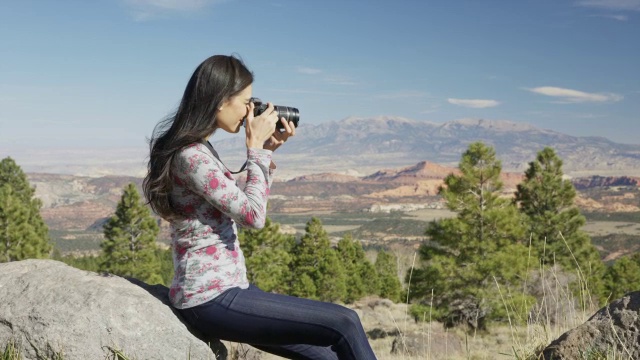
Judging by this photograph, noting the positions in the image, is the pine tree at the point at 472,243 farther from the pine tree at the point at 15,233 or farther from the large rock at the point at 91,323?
the pine tree at the point at 15,233

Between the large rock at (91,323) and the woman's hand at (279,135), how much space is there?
109 centimetres

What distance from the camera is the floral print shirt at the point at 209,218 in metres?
2.78

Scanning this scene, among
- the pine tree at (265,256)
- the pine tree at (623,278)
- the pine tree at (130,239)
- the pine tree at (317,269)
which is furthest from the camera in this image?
the pine tree at (317,269)

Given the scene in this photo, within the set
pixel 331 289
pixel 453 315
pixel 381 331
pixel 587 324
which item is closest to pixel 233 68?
pixel 587 324

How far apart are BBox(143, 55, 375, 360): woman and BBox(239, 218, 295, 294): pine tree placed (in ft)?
91.0

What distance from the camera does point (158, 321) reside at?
3098 millimetres

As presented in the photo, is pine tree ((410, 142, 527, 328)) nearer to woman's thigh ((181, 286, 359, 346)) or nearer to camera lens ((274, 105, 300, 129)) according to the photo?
camera lens ((274, 105, 300, 129))

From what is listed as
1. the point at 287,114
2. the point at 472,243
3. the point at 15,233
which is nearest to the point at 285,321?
the point at 287,114

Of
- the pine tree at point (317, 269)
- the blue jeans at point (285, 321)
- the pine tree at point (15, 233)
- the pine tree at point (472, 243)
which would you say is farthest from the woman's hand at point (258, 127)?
the pine tree at point (15, 233)

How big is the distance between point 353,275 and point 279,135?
35.6 meters

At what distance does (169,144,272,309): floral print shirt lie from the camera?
278 cm

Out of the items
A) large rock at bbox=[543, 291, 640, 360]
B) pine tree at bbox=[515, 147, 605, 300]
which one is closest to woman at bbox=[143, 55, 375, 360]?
large rock at bbox=[543, 291, 640, 360]

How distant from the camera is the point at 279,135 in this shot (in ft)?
10.8

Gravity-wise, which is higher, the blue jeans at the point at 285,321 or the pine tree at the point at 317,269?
the blue jeans at the point at 285,321
